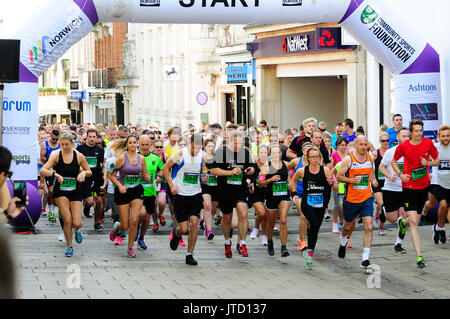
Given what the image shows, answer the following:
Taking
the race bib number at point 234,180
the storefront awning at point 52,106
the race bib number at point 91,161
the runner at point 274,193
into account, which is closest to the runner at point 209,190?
the race bib number at point 234,180

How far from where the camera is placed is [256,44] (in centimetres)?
2920

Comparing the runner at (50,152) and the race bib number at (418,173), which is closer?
the race bib number at (418,173)

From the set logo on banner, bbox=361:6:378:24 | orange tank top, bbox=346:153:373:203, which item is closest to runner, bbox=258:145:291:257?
orange tank top, bbox=346:153:373:203

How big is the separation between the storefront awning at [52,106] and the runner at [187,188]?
3775 cm

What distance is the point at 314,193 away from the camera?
1070cm

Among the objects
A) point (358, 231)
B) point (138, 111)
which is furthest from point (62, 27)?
point (138, 111)

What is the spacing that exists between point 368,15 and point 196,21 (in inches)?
112

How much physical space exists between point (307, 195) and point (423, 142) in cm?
186

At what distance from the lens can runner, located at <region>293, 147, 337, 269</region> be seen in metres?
10.7

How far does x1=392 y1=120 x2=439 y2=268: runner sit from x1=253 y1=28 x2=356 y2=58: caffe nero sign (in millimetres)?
11454

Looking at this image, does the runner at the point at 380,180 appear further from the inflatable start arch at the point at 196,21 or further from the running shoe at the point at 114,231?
the running shoe at the point at 114,231

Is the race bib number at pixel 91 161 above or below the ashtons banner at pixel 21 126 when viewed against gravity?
below

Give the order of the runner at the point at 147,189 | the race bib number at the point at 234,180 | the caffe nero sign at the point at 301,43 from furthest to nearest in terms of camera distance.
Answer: the caffe nero sign at the point at 301,43
the runner at the point at 147,189
the race bib number at the point at 234,180

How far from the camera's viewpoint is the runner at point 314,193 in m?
10.7
